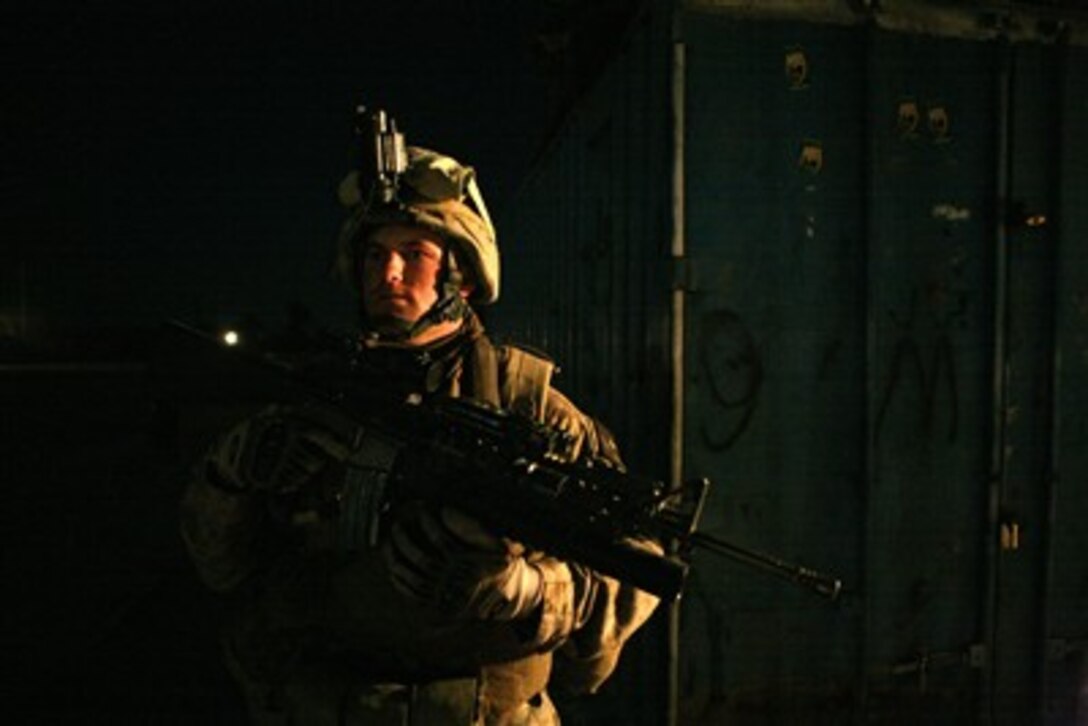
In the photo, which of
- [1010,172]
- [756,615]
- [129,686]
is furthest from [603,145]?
[129,686]

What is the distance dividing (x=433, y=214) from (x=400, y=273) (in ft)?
0.70

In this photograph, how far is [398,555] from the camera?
5.35 ft

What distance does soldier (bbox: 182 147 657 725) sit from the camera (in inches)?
67.0

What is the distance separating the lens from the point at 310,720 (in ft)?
5.91

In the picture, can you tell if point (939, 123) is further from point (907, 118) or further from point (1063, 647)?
point (1063, 647)

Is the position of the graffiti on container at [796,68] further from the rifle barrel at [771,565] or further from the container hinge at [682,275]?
the rifle barrel at [771,565]

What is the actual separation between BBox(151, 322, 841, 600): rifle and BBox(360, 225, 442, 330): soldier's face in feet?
0.87

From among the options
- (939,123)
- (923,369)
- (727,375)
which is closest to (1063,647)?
(923,369)

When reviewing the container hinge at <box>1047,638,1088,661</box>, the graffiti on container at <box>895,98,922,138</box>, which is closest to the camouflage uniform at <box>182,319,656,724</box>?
the graffiti on container at <box>895,98,922,138</box>

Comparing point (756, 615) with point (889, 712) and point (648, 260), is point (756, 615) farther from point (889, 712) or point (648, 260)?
point (648, 260)

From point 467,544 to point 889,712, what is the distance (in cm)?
270

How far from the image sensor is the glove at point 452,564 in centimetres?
160

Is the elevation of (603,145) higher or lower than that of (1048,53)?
lower

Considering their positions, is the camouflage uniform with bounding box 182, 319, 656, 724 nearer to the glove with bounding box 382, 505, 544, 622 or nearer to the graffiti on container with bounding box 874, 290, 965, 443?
the glove with bounding box 382, 505, 544, 622
